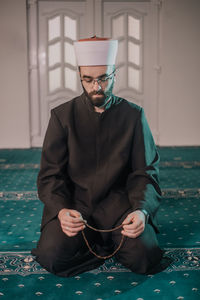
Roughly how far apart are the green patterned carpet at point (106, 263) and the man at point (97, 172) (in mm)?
90

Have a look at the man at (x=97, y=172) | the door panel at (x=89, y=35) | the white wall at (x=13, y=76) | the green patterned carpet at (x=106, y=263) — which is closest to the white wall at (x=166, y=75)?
the white wall at (x=13, y=76)

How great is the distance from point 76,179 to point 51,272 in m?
0.49

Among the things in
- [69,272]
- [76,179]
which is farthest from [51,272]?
[76,179]

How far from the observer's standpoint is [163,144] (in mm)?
6496

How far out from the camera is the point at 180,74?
638 cm

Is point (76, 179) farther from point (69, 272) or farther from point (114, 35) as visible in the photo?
point (114, 35)

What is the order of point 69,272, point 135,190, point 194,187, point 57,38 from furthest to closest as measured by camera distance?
1. point 57,38
2. point 194,187
3. point 135,190
4. point 69,272

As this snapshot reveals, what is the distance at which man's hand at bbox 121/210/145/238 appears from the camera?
6.22 feet

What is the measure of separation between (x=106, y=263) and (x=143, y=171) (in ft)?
1.68

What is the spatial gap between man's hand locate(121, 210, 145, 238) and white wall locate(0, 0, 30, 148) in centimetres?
469

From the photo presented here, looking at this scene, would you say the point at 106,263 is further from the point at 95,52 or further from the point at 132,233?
the point at 95,52

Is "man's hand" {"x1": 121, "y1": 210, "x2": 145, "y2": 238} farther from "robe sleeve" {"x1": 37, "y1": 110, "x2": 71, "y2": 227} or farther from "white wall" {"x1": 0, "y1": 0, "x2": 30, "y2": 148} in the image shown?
"white wall" {"x1": 0, "y1": 0, "x2": 30, "y2": 148}

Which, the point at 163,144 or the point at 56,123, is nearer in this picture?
the point at 56,123

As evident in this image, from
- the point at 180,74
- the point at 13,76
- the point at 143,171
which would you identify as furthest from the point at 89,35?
the point at 143,171
